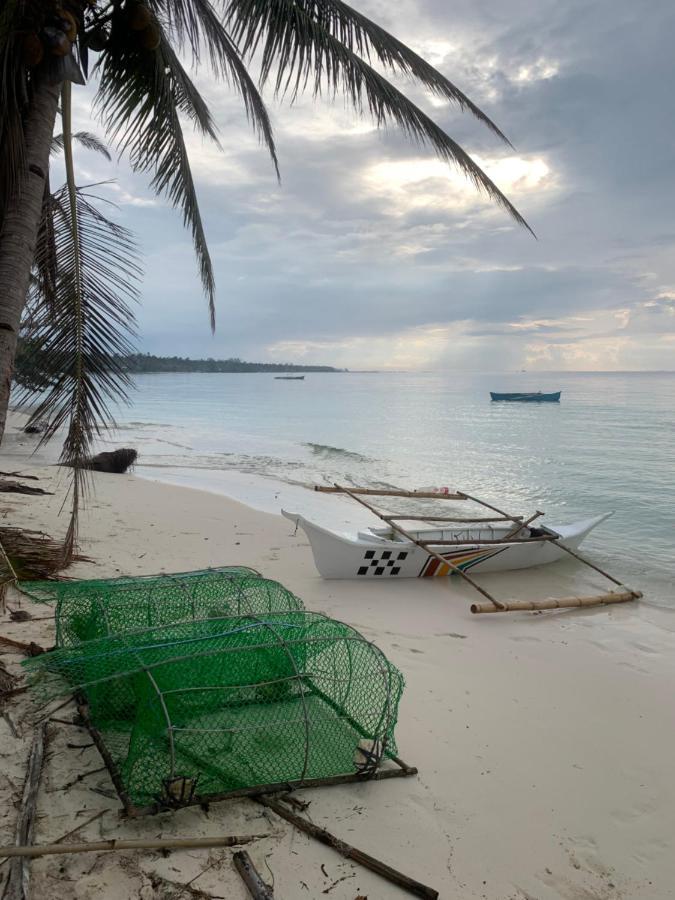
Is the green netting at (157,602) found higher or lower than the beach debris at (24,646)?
higher

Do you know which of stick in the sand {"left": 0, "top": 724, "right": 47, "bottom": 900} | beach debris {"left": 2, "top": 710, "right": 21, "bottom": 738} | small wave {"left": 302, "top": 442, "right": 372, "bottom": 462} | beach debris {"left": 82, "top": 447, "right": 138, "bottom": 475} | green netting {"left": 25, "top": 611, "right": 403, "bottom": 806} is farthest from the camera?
small wave {"left": 302, "top": 442, "right": 372, "bottom": 462}

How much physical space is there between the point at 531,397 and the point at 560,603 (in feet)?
203

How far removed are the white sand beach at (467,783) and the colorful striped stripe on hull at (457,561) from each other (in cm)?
69

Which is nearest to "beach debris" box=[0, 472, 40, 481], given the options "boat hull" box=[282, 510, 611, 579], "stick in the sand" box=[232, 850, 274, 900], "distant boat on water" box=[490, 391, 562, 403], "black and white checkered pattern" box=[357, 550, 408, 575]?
"boat hull" box=[282, 510, 611, 579]

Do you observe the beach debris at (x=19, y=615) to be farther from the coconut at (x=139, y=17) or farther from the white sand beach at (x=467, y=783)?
the coconut at (x=139, y=17)

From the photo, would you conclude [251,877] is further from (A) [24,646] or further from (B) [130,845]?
(A) [24,646]

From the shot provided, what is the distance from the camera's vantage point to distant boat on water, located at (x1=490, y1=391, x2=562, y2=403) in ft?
212

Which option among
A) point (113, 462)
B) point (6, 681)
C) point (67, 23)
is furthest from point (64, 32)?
point (113, 462)

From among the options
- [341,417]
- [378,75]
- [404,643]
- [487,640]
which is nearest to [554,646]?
[487,640]

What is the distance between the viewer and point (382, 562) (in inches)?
334

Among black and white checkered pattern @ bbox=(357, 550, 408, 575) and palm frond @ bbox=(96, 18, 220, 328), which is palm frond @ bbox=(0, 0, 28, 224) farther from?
black and white checkered pattern @ bbox=(357, 550, 408, 575)

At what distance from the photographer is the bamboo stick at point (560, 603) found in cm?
741

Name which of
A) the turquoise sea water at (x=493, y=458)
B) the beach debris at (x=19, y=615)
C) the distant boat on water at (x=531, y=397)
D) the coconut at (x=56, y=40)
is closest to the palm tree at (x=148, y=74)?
the coconut at (x=56, y=40)

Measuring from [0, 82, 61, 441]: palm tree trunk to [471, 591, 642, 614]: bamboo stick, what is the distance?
18.5 feet
